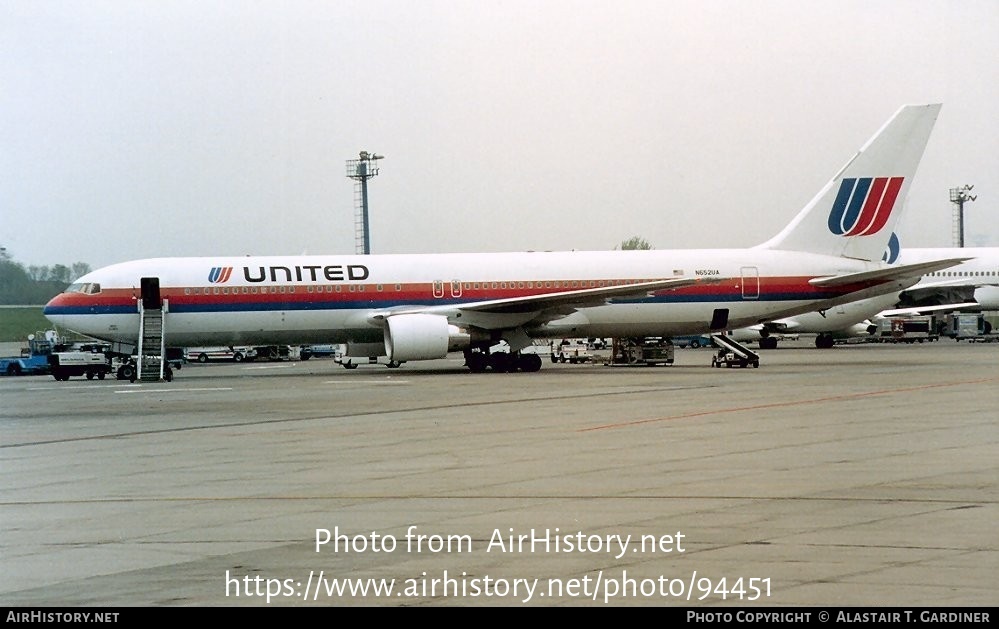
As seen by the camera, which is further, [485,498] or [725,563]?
[485,498]

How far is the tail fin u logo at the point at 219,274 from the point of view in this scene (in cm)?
3919

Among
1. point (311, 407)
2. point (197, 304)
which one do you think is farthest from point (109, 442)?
point (197, 304)

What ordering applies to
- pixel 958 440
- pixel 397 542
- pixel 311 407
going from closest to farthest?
pixel 397 542 < pixel 958 440 < pixel 311 407

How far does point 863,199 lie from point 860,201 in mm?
129

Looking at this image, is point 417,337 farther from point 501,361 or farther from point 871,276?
point 871,276

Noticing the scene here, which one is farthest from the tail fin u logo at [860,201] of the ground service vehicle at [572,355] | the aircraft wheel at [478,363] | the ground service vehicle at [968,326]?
the ground service vehicle at [968,326]

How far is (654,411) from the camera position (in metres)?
21.7

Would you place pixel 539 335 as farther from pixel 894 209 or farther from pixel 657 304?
pixel 894 209

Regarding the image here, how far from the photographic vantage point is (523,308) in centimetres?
3969

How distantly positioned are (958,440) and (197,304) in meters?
28.2

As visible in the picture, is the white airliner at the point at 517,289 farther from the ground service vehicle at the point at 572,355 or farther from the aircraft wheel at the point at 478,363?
the ground service vehicle at the point at 572,355

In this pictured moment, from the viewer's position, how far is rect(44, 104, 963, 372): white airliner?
39.2 metres

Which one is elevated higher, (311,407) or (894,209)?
(894,209)

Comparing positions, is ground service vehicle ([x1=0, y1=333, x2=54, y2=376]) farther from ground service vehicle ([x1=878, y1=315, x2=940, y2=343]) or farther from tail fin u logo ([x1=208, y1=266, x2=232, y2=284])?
ground service vehicle ([x1=878, y1=315, x2=940, y2=343])
